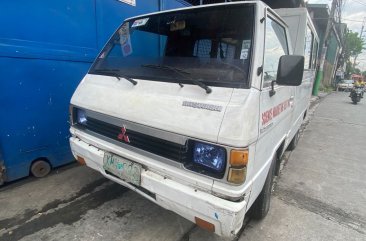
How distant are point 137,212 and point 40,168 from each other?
1501mm

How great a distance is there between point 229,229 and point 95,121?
1.55 meters

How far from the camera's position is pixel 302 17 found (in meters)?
4.17

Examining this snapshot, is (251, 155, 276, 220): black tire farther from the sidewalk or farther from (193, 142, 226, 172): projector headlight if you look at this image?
(193, 142, 226, 172): projector headlight

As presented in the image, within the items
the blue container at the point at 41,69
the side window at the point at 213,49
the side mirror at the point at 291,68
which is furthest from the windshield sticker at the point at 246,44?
the blue container at the point at 41,69

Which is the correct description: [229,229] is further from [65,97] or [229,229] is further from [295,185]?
[65,97]

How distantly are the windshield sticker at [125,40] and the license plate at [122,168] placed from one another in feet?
3.75

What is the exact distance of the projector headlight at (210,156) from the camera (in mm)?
1894

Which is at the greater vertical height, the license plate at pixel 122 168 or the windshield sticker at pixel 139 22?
the windshield sticker at pixel 139 22

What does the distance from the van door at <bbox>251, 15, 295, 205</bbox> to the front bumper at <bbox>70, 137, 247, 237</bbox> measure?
39cm

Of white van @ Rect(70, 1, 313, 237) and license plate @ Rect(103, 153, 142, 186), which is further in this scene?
license plate @ Rect(103, 153, 142, 186)

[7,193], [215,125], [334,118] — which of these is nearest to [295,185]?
[215,125]

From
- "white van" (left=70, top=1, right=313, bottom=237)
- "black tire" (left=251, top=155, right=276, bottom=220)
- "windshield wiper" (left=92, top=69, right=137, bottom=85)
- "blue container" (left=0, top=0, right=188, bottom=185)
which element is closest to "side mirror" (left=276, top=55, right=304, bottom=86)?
"white van" (left=70, top=1, right=313, bottom=237)

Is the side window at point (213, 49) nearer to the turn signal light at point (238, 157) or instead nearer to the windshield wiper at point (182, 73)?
the windshield wiper at point (182, 73)

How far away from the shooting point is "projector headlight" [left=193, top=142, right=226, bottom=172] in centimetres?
189
